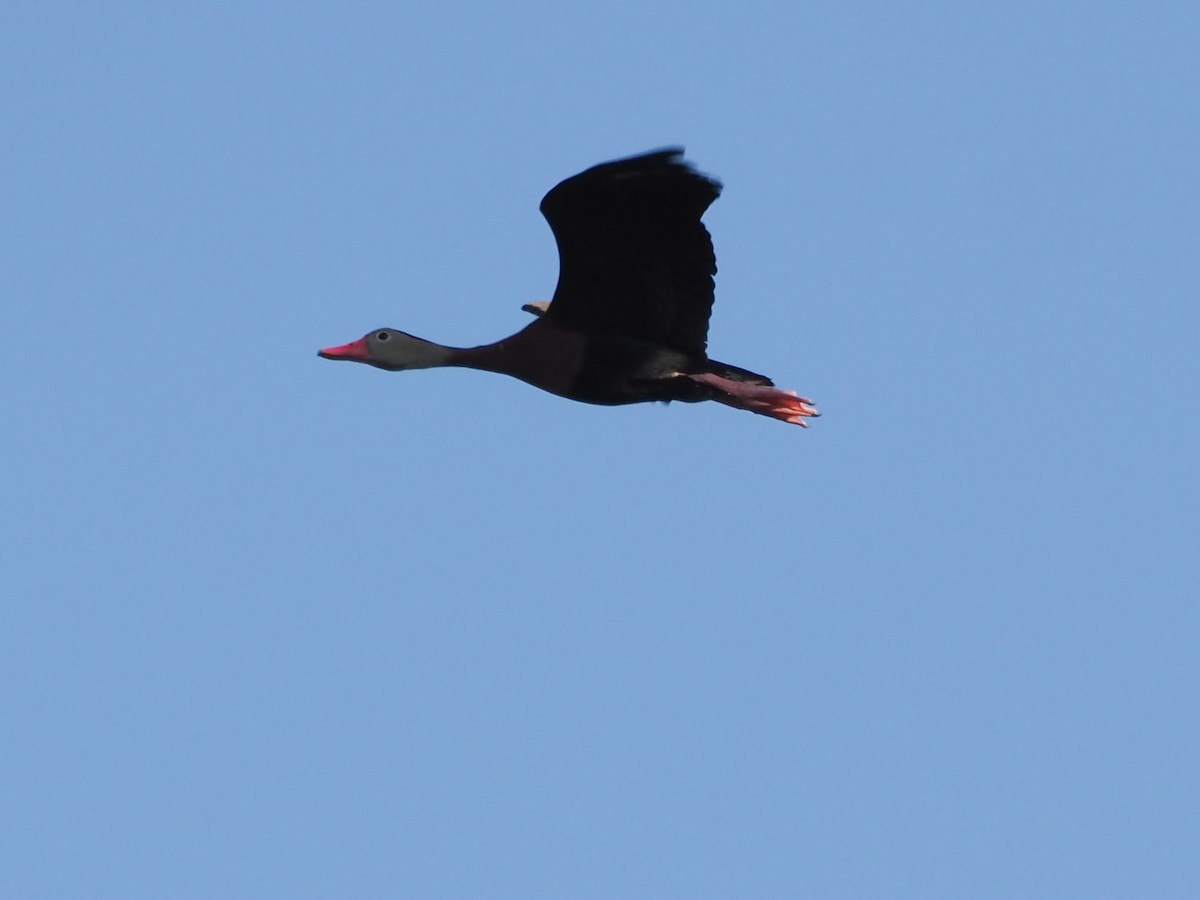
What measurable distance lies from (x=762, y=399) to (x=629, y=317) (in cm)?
90

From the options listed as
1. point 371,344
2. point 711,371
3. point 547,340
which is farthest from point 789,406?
point 371,344

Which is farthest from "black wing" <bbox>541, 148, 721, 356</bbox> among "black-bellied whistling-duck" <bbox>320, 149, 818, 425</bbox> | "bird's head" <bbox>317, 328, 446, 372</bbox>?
"bird's head" <bbox>317, 328, 446, 372</bbox>

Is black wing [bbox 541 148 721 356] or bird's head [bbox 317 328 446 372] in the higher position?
black wing [bbox 541 148 721 356]

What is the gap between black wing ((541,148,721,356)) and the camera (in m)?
10.4

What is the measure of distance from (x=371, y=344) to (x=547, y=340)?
1.26 metres

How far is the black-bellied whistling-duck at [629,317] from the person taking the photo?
10633 mm

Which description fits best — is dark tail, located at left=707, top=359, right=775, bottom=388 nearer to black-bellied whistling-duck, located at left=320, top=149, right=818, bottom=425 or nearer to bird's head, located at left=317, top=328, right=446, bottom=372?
black-bellied whistling-duck, located at left=320, top=149, right=818, bottom=425

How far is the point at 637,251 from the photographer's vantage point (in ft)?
35.6

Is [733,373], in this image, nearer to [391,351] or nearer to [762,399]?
[762,399]

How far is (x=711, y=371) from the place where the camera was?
11.2 m

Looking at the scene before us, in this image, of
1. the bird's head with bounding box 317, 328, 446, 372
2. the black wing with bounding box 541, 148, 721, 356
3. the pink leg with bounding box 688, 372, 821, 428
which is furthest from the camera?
the bird's head with bounding box 317, 328, 446, 372

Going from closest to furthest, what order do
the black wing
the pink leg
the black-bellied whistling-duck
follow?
1. the black wing
2. the black-bellied whistling-duck
3. the pink leg

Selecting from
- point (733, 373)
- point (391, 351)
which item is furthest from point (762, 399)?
point (391, 351)

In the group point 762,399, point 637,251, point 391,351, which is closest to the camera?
point 637,251
